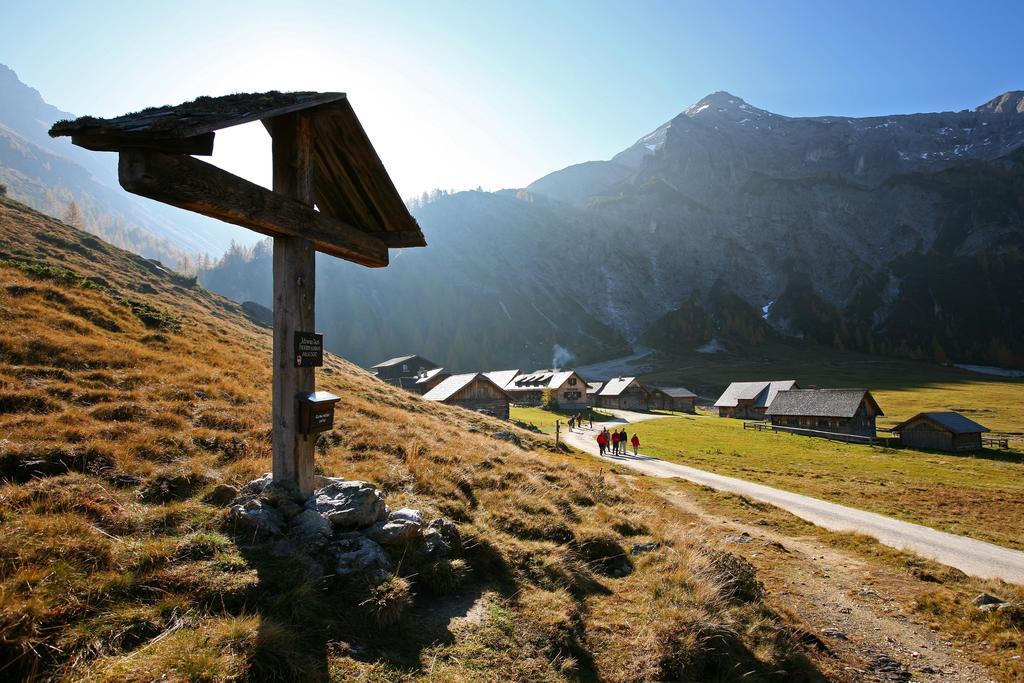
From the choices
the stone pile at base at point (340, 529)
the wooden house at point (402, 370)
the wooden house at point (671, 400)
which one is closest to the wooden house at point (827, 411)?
the wooden house at point (671, 400)

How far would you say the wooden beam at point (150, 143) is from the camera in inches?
193

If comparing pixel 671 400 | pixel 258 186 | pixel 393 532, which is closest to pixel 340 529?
pixel 393 532

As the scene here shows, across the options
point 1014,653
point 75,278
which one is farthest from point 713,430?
point 75,278

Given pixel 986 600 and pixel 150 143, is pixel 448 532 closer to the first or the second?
pixel 150 143

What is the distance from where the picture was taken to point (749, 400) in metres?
84.7

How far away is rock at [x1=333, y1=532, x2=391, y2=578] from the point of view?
6.04m

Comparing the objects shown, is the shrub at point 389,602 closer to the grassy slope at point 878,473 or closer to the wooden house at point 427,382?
the grassy slope at point 878,473

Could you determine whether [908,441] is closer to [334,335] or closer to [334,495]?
[334,495]

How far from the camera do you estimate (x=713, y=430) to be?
59562 mm

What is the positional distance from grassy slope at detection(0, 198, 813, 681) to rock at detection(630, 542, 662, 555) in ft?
1.38

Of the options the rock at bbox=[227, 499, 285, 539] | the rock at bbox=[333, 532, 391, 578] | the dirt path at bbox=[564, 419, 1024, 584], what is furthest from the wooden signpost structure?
the dirt path at bbox=[564, 419, 1024, 584]

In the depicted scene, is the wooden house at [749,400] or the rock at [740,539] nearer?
the rock at [740,539]

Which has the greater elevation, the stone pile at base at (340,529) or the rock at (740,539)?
the stone pile at base at (340,529)

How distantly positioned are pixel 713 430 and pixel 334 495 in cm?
6016
